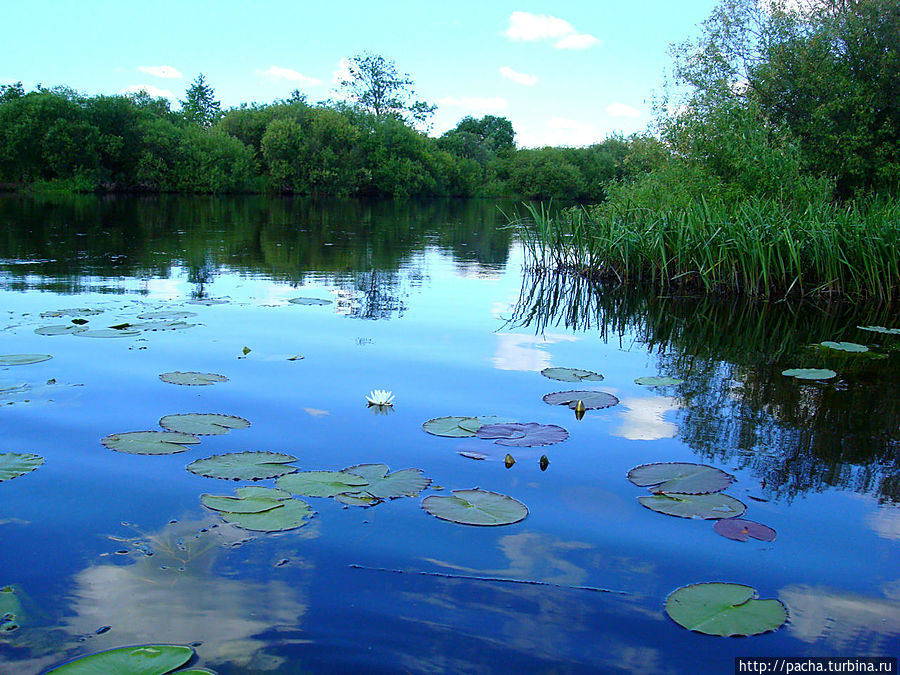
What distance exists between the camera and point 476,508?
9.70ft

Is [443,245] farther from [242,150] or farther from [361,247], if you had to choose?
[242,150]

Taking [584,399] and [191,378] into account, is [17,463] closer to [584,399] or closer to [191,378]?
[191,378]

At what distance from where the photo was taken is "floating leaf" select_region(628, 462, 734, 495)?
3.27 m

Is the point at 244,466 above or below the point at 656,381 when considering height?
below

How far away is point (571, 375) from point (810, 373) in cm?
184

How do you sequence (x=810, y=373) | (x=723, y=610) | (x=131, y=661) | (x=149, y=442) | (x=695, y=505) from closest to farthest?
(x=131, y=661)
(x=723, y=610)
(x=695, y=505)
(x=149, y=442)
(x=810, y=373)

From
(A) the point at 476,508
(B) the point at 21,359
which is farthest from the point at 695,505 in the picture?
(B) the point at 21,359

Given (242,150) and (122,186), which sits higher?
(242,150)

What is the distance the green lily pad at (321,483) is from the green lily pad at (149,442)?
74 cm

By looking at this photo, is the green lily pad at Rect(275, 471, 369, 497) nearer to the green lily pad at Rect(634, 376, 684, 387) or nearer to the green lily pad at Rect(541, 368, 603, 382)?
the green lily pad at Rect(541, 368, 603, 382)

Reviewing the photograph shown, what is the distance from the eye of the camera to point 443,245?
57.2 feet

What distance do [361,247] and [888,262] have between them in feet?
32.4

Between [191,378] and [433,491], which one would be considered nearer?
[433,491]

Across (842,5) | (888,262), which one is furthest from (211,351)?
(842,5)
